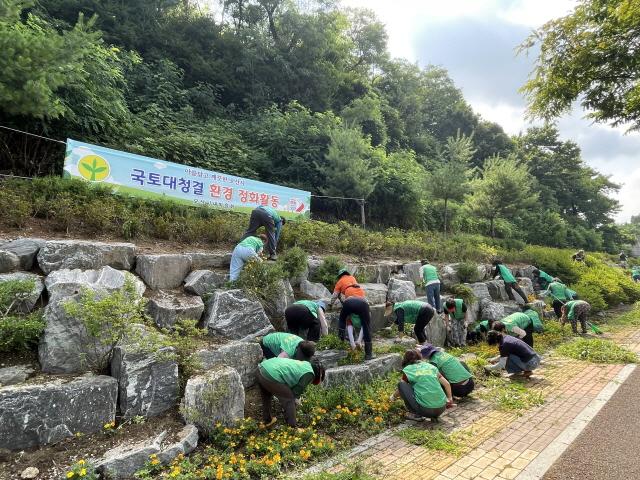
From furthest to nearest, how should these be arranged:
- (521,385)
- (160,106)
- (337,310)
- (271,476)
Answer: (160,106) < (337,310) < (521,385) < (271,476)

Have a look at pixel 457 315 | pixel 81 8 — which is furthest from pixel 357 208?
pixel 81 8

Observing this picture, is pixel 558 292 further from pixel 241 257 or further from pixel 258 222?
pixel 241 257

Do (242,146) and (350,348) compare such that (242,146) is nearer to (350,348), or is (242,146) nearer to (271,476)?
(350,348)

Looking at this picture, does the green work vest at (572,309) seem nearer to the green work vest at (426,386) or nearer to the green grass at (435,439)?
the green work vest at (426,386)

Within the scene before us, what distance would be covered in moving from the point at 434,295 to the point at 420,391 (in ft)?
15.2

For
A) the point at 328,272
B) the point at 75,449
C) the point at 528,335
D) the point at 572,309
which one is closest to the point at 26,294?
the point at 75,449

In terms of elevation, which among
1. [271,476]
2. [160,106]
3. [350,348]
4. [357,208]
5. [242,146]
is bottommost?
[271,476]

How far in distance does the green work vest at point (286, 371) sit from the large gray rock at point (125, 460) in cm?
136

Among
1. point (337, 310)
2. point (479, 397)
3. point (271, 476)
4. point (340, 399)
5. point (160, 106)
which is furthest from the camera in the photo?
point (160, 106)

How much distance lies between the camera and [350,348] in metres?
6.43

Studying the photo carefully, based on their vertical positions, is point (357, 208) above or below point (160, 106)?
below

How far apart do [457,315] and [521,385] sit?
9.76 ft

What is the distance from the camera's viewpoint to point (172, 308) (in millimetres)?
5527

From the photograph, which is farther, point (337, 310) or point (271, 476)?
point (337, 310)
